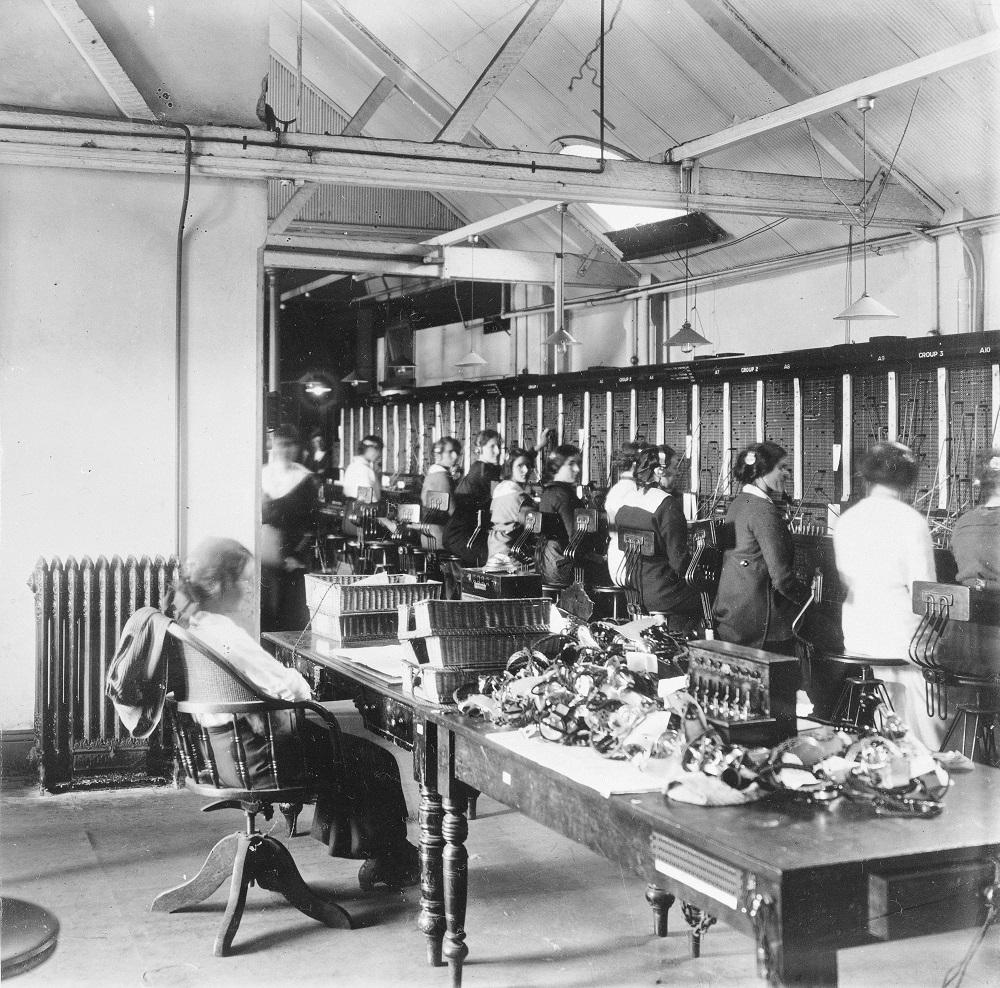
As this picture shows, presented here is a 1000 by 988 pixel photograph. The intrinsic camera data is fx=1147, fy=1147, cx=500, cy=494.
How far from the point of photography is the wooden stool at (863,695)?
430cm

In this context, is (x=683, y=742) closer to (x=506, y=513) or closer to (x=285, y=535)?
(x=285, y=535)

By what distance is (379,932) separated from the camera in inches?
144

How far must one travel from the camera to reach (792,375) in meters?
9.27

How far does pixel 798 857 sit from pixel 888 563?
2.62 meters

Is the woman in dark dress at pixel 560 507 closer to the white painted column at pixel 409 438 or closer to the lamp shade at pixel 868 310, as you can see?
the lamp shade at pixel 868 310

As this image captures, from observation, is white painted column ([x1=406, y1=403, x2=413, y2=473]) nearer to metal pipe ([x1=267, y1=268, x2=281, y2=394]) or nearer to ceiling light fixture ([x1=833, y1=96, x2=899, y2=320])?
metal pipe ([x1=267, y1=268, x2=281, y2=394])

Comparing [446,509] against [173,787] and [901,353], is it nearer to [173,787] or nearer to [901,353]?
[901,353]

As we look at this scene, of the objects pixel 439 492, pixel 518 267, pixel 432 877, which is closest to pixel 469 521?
pixel 439 492

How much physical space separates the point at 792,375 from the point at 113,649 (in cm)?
590

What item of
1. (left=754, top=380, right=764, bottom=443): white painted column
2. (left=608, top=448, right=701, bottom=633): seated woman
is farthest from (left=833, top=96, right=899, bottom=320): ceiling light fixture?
(left=608, top=448, right=701, bottom=633): seated woman

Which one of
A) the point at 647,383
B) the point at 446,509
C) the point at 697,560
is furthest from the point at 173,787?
the point at 647,383

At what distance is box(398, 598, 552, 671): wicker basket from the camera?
3393 millimetres

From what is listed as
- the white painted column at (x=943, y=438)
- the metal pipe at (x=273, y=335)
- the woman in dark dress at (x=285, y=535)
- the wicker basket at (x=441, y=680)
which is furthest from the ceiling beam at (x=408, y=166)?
the metal pipe at (x=273, y=335)

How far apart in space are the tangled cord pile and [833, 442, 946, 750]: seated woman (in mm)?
1492
